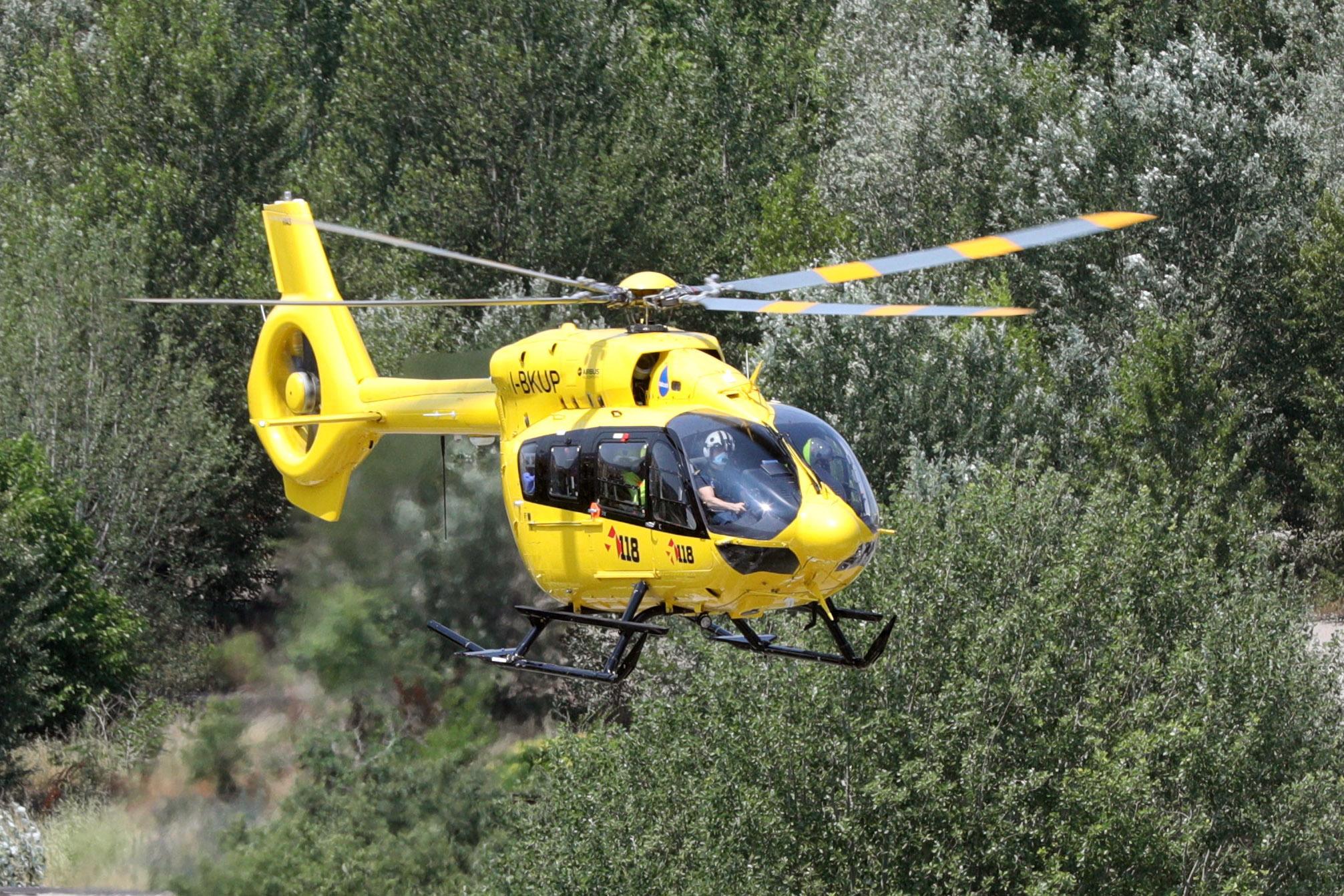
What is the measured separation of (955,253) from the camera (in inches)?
Answer: 477

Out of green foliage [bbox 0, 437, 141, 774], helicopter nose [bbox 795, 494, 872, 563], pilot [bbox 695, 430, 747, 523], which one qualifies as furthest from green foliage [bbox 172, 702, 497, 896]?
helicopter nose [bbox 795, 494, 872, 563]

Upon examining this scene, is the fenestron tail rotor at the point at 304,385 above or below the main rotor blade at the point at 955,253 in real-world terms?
below

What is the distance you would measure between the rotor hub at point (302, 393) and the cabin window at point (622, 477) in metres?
5.50

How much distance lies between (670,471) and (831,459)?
111 cm

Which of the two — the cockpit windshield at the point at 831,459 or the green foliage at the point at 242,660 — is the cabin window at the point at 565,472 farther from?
the green foliage at the point at 242,660

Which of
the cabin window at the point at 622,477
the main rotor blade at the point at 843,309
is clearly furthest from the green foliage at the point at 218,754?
the main rotor blade at the point at 843,309

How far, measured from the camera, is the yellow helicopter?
12727 millimetres

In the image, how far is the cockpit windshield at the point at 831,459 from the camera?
1312cm

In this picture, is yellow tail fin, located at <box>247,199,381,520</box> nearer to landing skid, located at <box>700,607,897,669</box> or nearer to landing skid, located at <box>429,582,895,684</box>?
landing skid, located at <box>429,582,895,684</box>

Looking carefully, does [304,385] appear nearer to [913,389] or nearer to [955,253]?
[955,253]

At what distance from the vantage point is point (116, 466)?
3534 centimetres

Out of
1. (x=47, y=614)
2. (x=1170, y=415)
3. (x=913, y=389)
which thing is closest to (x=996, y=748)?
(x=913, y=389)

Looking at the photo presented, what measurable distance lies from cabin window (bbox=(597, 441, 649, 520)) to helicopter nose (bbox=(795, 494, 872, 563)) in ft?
3.92

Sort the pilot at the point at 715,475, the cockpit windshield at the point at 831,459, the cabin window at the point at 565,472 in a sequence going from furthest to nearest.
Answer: the cabin window at the point at 565,472 < the cockpit windshield at the point at 831,459 < the pilot at the point at 715,475
